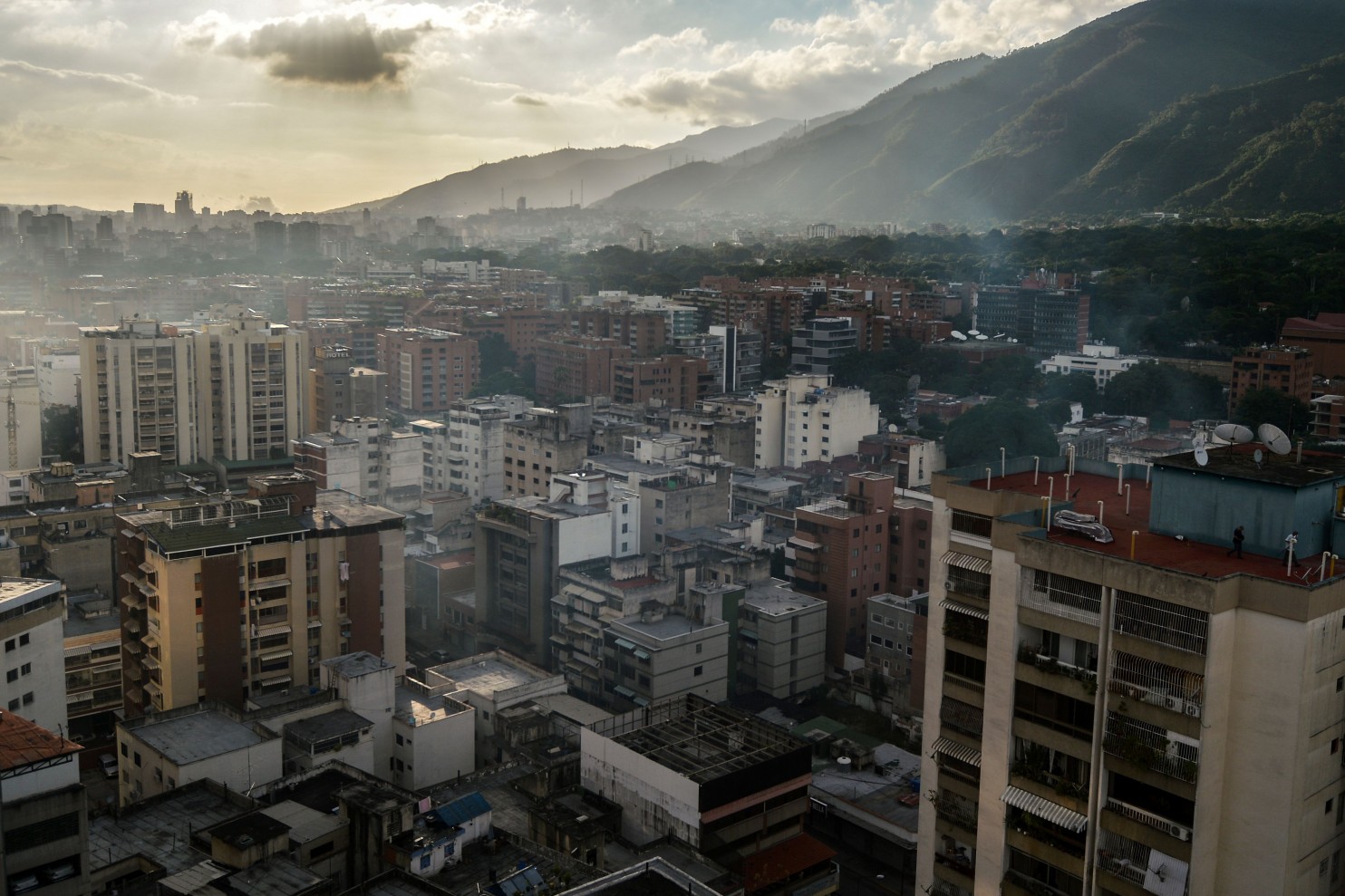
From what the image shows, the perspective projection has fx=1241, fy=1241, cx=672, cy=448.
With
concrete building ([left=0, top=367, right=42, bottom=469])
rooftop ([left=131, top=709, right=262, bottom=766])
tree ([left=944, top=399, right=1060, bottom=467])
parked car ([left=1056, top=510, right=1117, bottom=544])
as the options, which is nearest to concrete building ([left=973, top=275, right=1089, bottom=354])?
tree ([left=944, top=399, right=1060, bottom=467])

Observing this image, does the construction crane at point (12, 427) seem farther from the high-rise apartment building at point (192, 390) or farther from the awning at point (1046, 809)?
the awning at point (1046, 809)

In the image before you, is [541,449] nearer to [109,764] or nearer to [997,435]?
[997,435]

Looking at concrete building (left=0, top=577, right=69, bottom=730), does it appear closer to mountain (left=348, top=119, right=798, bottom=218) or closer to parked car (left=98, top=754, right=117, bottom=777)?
parked car (left=98, top=754, right=117, bottom=777)

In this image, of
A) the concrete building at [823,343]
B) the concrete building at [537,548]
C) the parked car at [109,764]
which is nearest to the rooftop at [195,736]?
the parked car at [109,764]

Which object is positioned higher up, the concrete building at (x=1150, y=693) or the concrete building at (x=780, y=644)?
the concrete building at (x=1150, y=693)

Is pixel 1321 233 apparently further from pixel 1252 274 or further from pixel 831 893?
pixel 831 893

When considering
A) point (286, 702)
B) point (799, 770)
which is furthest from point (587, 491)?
point (799, 770)

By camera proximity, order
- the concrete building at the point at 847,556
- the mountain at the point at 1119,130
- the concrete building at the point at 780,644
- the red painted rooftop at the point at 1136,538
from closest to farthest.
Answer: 1. the red painted rooftop at the point at 1136,538
2. the concrete building at the point at 780,644
3. the concrete building at the point at 847,556
4. the mountain at the point at 1119,130
